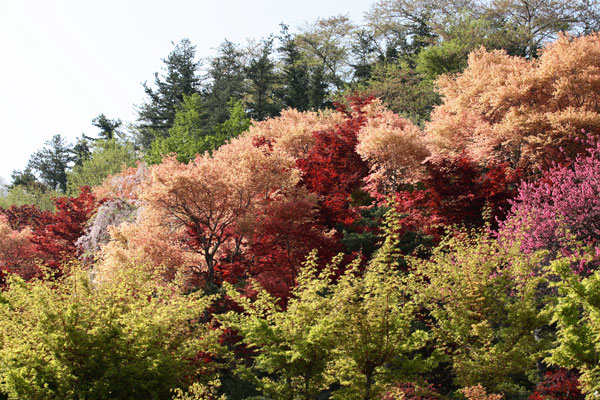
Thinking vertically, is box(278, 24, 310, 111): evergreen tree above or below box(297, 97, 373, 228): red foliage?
above

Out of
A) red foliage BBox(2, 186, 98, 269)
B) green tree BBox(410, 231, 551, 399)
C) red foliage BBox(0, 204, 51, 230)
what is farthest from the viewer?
red foliage BBox(0, 204, 51, 230)

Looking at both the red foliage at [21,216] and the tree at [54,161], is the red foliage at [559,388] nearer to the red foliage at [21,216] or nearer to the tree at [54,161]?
the red foliage at [21,216]

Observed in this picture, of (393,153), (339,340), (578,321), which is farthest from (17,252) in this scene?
(578,321)

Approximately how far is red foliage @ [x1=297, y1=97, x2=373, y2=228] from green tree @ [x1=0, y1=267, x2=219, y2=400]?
708cm

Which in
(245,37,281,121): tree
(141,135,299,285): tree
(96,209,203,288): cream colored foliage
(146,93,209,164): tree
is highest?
(245,37,281,121): tree

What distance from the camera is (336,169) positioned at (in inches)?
760

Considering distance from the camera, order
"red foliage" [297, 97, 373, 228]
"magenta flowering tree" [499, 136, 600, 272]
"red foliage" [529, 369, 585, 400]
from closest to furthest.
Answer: "red foliage" [529, 369, 585, 400] → "magenta flowering tree" [499, 136, 600, 272] → "red foliage" [297, 97, 373, 228]

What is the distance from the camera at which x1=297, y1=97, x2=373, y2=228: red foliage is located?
15156mm

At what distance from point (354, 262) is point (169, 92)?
3574 cm

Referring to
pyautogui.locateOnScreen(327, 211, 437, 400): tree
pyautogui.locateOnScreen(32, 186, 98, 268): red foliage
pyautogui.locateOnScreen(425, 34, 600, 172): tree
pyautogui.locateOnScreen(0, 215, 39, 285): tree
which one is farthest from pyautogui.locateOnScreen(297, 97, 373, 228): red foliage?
pyautogui.locateOnScreen(0, 215, 39, 285): tree

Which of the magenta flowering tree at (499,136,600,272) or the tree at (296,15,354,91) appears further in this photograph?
the tree at (296,15,354,91)

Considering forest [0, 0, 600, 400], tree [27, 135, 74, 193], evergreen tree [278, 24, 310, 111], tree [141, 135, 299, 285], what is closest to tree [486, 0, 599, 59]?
forest [0, 0, 600, 400]

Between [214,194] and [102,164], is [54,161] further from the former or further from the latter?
[214,194]

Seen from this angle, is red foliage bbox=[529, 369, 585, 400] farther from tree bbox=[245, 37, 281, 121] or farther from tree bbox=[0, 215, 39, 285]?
tree bbox=[245, 37, 281, 121]
